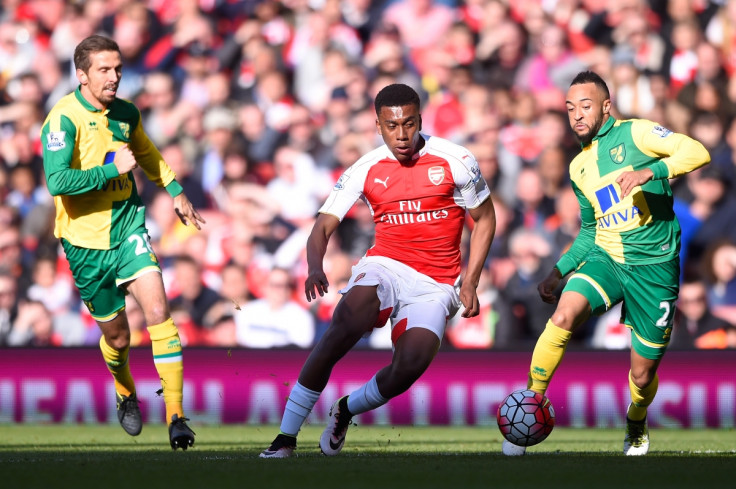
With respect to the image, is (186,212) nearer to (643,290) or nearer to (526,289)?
(643,290)

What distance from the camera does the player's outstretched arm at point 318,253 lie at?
21.5ft

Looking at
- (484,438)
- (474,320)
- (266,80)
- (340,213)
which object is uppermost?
(266,80)

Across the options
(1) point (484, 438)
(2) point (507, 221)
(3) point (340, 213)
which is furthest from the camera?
(2) point (507, 221)

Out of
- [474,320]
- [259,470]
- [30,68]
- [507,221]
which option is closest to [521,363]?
[474,320]

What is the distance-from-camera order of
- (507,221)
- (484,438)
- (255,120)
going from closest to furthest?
(484,438) → (507,221) → (255,120)

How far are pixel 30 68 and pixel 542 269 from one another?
6856mm

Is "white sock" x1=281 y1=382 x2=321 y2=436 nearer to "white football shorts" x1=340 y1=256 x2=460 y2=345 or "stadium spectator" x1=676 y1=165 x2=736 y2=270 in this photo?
"white football shorts" x1=340 y1=256 x2=460 y2=345

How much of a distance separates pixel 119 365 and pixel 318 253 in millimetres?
2218

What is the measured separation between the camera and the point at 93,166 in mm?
7758

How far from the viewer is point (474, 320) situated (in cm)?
1136

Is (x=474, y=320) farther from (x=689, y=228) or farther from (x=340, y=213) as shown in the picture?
(x=340, y=213)

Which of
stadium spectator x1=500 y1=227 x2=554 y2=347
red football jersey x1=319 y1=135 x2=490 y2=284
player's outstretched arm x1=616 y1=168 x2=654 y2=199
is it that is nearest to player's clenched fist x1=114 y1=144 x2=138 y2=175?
red football jersey x1=319 y1=135 x2=490 y2=284

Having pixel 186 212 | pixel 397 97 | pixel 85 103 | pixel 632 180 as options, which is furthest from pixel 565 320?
pixel 85 103

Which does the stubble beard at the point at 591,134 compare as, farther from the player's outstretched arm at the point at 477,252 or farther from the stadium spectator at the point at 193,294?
the stadium spectator at the point at 193,294
